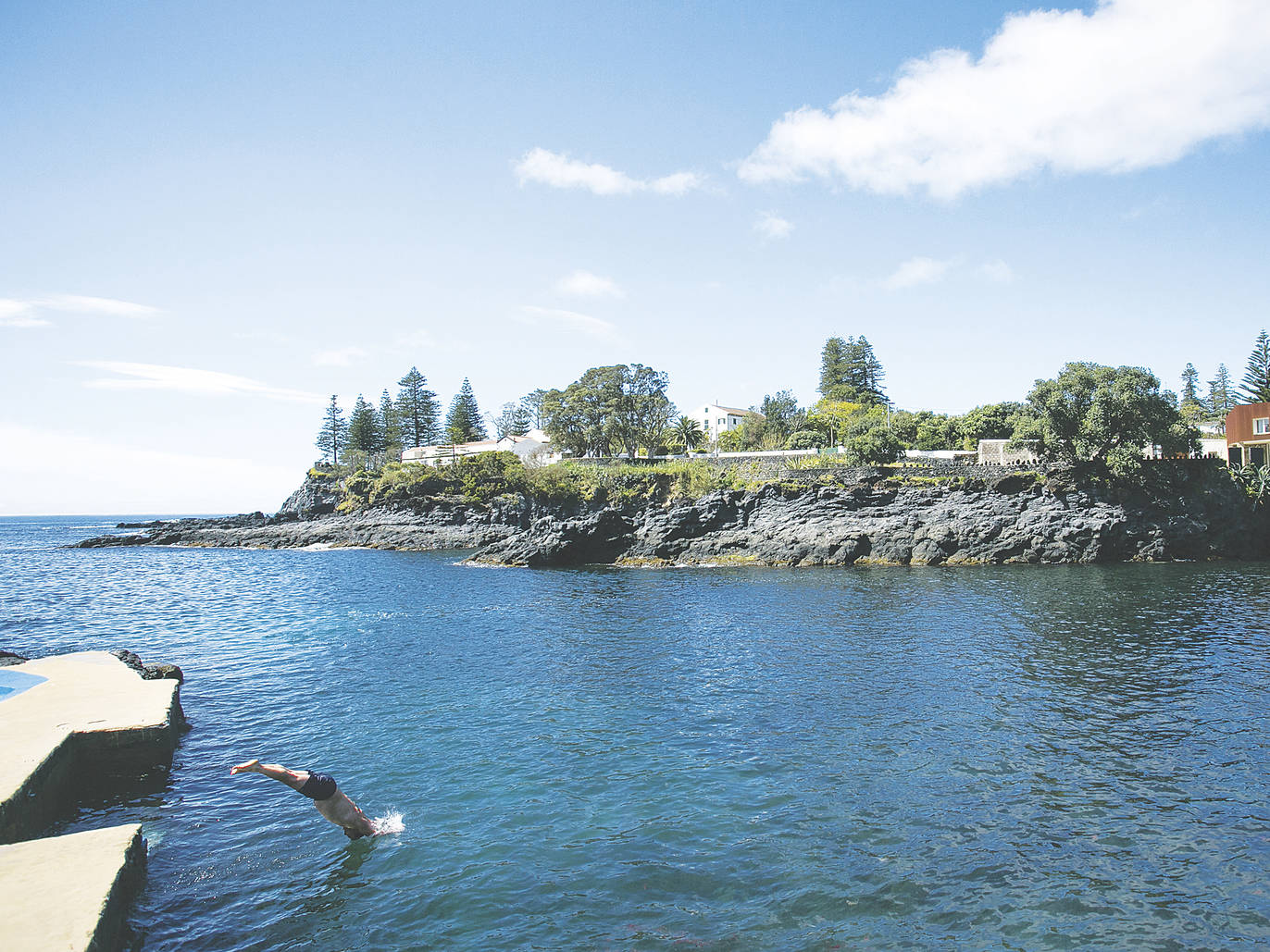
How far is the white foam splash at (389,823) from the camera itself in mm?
12672

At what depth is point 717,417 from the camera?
126m

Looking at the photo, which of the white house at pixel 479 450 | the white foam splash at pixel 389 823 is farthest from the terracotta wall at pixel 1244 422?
the white foam splash at pixel 389 823

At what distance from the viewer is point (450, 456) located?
10069 cm

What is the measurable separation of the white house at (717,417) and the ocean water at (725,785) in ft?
306

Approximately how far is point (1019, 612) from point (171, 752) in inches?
1309

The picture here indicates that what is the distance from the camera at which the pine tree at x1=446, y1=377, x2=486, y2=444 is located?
128m

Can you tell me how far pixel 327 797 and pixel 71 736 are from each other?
656 cm

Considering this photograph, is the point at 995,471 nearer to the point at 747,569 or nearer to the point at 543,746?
the point at 747,569

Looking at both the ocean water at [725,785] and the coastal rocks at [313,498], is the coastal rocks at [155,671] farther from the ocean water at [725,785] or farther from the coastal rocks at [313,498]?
the coastal rocks at [313,498]

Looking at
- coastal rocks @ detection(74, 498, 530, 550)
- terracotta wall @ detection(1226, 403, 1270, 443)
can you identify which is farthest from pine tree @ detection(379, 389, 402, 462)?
terracotta wall @ detection(1226, 403, 1270, 443)

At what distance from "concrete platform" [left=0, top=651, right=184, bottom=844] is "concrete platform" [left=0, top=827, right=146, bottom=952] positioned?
1.62 m

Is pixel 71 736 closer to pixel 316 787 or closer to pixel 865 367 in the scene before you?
pixel 316 787

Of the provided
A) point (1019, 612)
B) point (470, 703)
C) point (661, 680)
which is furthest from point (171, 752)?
point (1019, 612)

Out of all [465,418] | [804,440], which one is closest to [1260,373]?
[804,440]
